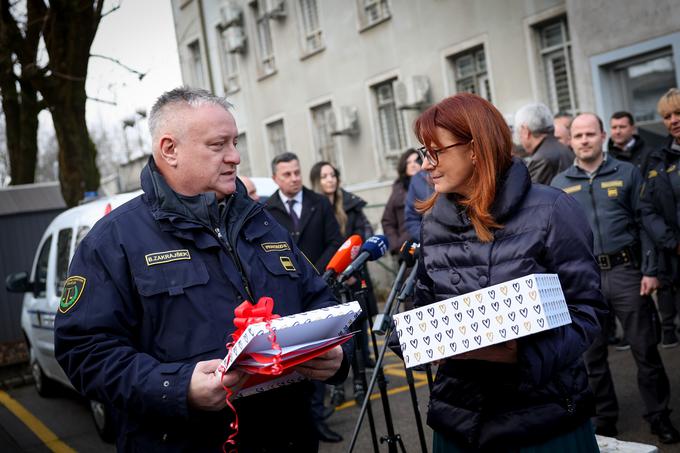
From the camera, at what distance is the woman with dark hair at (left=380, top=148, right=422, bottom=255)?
28.1ft

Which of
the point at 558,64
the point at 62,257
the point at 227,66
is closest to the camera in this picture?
the point at 62,257

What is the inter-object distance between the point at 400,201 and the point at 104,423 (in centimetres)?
391

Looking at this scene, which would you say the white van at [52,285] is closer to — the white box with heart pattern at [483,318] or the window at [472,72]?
the white box with heart pattern at [483,318]

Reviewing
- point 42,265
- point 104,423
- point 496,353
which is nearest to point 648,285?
point 496,353

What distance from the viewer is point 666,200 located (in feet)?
16.7

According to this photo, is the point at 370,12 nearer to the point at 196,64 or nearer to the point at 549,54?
the point at 549,54

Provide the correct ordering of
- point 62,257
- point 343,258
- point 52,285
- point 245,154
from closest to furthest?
point 343,258 → point 62,257 → point 52,285 → point 245,154

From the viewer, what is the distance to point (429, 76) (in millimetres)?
15969

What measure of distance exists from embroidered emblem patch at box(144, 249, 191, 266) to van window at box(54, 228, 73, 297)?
16.5ft

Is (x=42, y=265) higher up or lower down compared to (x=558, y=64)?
lower down

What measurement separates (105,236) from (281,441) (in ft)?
3.08

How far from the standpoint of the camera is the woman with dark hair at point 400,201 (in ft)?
28.1

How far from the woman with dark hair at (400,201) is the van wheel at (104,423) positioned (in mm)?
3540

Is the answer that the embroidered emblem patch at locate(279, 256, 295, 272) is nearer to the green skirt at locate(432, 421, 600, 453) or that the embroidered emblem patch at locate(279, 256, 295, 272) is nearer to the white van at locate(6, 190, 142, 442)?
the green skirt at locate(432, 421, 600, 453)
